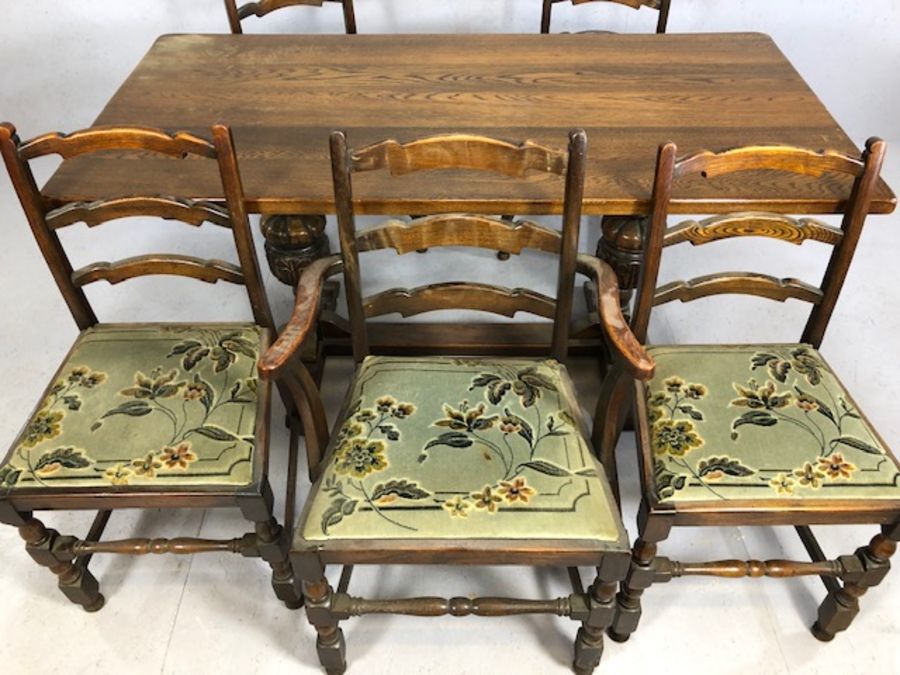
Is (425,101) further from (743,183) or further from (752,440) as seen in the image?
(752,440)

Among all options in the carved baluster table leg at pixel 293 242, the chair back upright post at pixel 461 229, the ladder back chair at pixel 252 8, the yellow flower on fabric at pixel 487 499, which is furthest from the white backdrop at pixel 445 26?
the yellow flower on fabric at pixel 487 499

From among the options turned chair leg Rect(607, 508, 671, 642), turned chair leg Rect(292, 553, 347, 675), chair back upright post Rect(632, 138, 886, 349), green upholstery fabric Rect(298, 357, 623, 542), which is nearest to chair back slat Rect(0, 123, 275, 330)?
green upholstery fabric Rect(298, 357, 623, 542)

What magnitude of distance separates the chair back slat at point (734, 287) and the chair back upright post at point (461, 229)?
22 cm

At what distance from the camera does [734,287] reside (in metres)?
1.50

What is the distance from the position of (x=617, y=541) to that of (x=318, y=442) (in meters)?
0.62

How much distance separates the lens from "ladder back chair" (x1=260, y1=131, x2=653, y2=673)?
4.01ft

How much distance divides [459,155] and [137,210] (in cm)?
67

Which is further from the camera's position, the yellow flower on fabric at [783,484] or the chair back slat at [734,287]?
the chair back slat at [734,287]

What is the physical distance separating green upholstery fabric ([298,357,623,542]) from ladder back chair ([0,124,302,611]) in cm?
20

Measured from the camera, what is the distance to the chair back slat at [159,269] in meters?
1.53

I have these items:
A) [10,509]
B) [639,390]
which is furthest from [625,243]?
[10,509]

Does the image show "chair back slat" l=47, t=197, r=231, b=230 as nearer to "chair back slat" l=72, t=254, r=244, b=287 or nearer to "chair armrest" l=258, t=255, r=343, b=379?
"chair back slat" l=72, t=254, r=244, b=287

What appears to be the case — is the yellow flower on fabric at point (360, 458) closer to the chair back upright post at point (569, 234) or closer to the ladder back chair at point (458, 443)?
the ladder back chair at point (458, 443)

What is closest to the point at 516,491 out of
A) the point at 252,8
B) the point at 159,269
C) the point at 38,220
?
the point at 159,269
